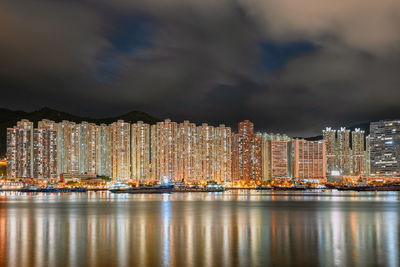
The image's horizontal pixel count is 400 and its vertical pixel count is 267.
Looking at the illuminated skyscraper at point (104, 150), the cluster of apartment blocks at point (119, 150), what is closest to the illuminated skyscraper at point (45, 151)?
the cluster of apartment blocks at point (119, 150)

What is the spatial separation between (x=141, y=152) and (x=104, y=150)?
17.2 metres

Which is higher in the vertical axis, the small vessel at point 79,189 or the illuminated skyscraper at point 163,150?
the illuminated skyscraper at point 163,150

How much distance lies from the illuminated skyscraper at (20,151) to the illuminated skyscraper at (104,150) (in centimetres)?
2546

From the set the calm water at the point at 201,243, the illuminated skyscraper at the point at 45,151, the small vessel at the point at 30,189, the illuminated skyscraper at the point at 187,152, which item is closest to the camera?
the calm water at the point at 201,243

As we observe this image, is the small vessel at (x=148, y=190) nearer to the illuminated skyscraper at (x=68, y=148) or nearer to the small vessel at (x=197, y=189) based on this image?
the small vessel at (x=197, y=189)

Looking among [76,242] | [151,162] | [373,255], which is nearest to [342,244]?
[373,255]

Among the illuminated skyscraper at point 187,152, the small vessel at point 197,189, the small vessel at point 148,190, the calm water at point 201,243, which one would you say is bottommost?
the small vessel at point 197,189

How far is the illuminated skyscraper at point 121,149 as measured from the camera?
178 metres

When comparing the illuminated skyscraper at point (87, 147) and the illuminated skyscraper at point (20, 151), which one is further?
the illuminated skyscraper at point (20, 151)

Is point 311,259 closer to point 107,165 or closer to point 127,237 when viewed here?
point 127,237

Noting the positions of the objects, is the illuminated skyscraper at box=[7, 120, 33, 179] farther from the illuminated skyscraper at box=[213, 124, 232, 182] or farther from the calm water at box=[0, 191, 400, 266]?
the calm water at box=[0, 191, 400, 266]

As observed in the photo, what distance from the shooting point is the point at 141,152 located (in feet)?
582

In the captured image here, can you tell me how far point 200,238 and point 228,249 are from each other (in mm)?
5036

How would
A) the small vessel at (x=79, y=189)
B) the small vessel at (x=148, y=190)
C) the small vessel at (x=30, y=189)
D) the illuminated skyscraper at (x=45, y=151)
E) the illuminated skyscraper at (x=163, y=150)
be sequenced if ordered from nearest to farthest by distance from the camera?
1. the small vessel at (x=148, y=190)
2. the small vessel at (x=79, y=189)
3. the small vessel at (x=30, y=189)
4. the illuminated skyscraper at (x=163, y=150)
5. the illuminated skyscraper at (x=45, y=151)
